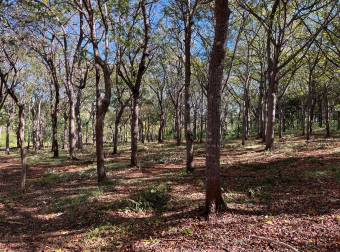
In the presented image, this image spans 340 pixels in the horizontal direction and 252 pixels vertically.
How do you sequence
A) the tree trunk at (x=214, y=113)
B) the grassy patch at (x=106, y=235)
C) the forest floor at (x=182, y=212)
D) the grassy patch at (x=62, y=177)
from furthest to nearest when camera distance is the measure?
the grassy patch at (x=62, y=177), the tree trunk at (x=214, y=113), the grassy patch at (x=106, y=235), the forest floor at (x=182, y=212)

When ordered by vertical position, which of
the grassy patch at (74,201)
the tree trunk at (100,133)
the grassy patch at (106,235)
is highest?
the tree trunk at (100,133)

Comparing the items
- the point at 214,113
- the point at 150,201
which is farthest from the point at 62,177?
the point at 214,113

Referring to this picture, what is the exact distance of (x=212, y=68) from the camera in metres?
9.71

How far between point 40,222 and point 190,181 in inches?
249

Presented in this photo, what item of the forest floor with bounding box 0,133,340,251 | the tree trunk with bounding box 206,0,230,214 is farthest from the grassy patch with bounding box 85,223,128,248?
the tree trunk with bounding box 206,0,230,214

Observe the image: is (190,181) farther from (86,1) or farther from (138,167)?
(86,1)

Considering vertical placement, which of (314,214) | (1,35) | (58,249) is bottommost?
(58,249)

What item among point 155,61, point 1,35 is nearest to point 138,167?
point 1,35

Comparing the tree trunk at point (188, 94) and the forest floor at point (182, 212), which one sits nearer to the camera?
the forest floor at point (182, 212)

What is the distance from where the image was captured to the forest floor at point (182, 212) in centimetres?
844

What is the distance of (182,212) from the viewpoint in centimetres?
1082

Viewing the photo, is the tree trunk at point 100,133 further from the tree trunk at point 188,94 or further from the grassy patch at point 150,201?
the tree trunk at point 188,94

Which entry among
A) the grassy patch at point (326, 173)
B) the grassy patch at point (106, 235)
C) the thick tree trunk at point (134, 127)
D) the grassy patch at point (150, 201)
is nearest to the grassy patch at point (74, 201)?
the grassy patch at point (150, 201)

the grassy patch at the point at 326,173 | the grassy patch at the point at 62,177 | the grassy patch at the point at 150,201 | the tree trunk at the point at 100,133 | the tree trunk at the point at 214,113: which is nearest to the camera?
the tree trunk at the point at 214,113
